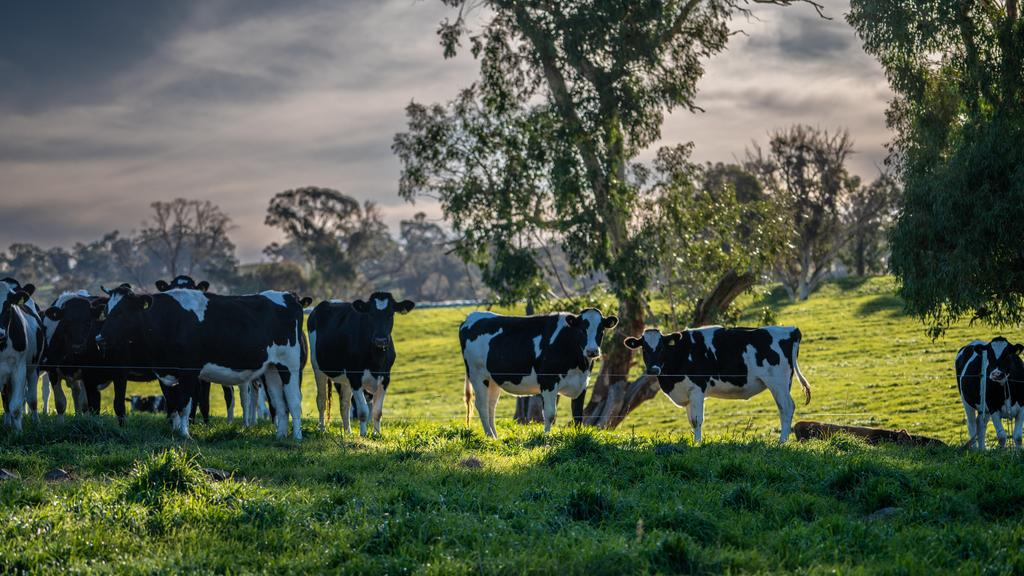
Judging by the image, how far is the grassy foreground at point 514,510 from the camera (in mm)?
8164

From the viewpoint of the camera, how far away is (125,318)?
1549 centimetres

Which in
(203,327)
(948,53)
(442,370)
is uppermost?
(948,53)

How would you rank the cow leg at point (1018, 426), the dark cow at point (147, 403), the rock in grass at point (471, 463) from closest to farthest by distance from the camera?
the rock in grass at point (471, 463) → the cow leg at point (1018, 426) → the dark cow at point (147, 403)

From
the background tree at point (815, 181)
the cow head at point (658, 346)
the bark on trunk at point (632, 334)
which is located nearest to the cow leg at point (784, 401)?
the cow head at point (658, 346)

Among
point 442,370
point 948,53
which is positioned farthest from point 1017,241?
point 442,370

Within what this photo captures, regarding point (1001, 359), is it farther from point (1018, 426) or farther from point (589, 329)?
point (589, 329)

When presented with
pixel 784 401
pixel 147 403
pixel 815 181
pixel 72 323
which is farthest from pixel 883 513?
pixel 815 181

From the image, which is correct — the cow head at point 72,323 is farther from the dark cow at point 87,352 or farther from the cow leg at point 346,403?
the cow leg at point 346,403

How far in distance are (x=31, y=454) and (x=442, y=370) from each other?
35812 mm

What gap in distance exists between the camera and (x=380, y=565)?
805 centimetres

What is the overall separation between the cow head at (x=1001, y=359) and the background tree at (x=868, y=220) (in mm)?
55659

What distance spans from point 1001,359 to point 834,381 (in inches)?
689

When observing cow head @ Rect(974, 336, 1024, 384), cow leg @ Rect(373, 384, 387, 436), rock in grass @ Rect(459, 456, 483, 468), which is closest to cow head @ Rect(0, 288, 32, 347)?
cow leg @ Rect(373, 384, 387, 436)

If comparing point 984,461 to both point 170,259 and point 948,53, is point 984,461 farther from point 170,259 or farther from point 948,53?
point 170,259
